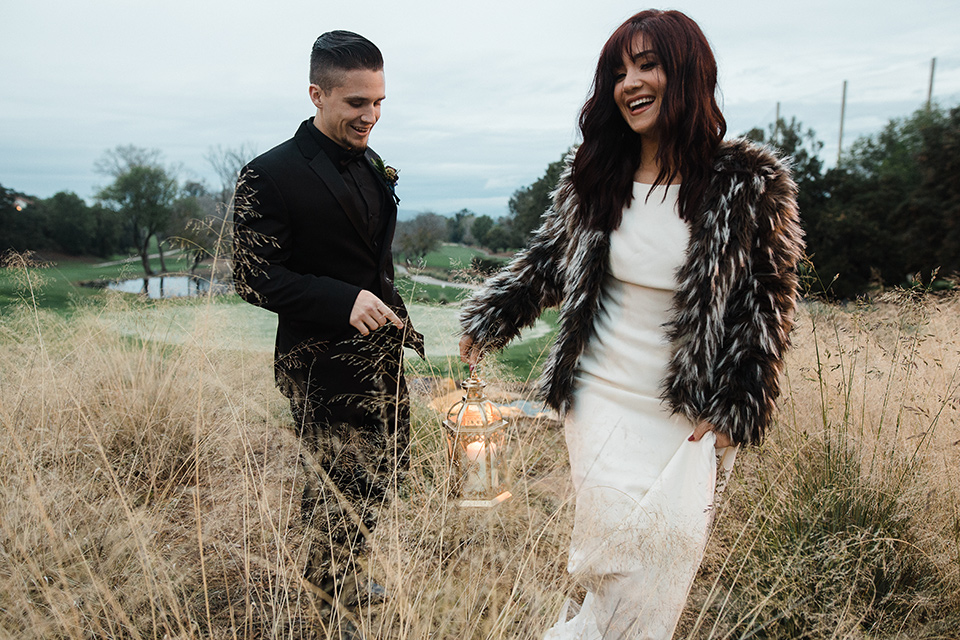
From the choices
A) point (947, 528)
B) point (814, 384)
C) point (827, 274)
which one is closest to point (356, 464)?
point (947, 528)

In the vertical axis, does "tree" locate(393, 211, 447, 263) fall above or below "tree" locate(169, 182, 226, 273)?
above

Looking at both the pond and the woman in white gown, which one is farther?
the pond

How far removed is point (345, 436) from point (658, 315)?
123cm

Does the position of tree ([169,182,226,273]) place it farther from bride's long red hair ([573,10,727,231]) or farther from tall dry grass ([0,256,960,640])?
bride's long red hair ([573,10,727,231])

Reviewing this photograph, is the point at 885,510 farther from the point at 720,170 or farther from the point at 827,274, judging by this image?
the point at 827,274

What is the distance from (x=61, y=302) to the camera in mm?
4602

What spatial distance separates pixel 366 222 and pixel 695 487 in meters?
1.47

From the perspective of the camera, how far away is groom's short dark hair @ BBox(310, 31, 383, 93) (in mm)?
1977

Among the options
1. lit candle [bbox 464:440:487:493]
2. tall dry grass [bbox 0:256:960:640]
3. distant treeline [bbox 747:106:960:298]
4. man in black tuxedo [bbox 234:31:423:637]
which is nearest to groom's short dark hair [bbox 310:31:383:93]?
man in black tuxedo [bbox 234:31:423:637]

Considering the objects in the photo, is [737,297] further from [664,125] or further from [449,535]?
[449,535]

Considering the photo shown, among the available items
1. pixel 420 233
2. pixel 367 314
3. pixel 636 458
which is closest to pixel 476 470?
pixel 636 458

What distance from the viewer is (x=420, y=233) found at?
785 centimetres

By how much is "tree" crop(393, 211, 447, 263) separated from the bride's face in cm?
524

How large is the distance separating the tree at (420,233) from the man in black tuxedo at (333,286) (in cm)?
482
